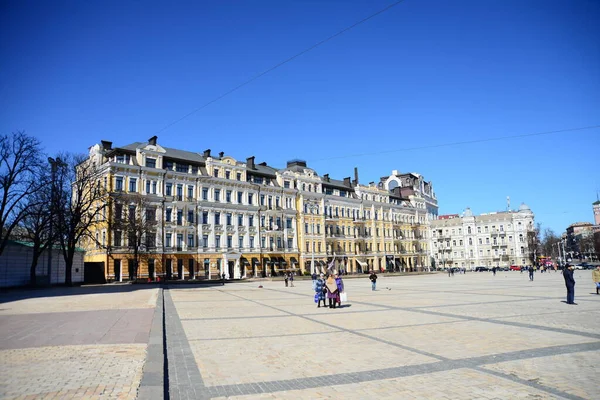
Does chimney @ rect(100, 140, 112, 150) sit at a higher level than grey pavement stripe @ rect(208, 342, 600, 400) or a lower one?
higher

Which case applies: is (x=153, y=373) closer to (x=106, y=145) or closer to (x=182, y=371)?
(x=182, y=371)

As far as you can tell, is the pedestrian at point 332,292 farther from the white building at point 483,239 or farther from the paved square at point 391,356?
the white building at point 483,239

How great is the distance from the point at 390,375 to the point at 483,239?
124162mm

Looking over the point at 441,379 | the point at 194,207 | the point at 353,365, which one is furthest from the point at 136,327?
the point at 194,207

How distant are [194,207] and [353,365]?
176ft

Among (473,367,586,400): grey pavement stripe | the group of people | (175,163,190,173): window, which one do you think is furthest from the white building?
(473,367,586,400): grey pavement stripe

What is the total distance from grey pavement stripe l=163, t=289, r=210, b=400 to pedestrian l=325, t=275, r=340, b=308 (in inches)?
312

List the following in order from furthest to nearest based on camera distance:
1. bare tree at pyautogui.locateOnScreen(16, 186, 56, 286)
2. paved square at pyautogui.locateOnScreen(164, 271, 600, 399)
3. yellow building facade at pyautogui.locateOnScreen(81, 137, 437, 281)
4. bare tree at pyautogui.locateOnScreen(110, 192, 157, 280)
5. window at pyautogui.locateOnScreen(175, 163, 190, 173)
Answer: window at pyautogui.locateOnScreen(175, 163, 190, 173) < yellow building facade at pyautogui.locateOnScreen(81, 137, 437, 281) < bare tree at pyautogui.locateOnScreen(110, 192, 157, 280) < bare tree at pyautogui.locateOnScreen(16, 186, 56, 286) < paved square at pyautogui.locateOnScreen(164, 271, 600, 399)

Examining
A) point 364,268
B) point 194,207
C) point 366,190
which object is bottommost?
point 364,268

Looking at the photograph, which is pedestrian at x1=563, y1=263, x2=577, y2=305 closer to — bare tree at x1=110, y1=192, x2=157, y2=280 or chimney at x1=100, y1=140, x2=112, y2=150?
bare tree at x1=110, y1=192, x2=157, y2=280

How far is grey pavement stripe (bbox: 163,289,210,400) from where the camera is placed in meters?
6.73

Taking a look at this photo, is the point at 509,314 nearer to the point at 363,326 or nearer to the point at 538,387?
the point at 363,326

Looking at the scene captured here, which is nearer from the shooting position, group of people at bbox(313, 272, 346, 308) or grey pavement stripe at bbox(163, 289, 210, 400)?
grey pavement stripe at bbox(163, 289, 210, 400)

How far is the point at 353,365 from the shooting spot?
26.9ft
